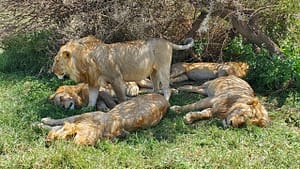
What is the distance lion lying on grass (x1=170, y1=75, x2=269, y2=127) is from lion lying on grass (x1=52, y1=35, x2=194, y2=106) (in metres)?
0.72

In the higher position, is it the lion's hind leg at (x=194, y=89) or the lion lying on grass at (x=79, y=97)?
the lion lying on grass at (x=79, y=97)

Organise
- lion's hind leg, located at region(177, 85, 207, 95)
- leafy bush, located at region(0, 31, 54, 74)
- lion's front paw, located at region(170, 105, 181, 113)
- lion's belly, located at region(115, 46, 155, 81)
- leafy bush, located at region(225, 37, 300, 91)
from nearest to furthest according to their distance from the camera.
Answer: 1. lion's front paw, located at region(170, 105, 181, 113)
2. lion's belly, located at region(115, 46, 155, 81)
3. leafy bush, located at region(225, 37, 300, 91)
4. lion's hind leg, located at region(177, 85, 207, 95)
5. leafy bush, located at region(0, 31, 54, 74)

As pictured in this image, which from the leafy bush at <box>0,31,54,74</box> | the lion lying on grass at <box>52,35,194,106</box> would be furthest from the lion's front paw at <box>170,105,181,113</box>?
the leafy bush at <box>0,31,54,74</box>

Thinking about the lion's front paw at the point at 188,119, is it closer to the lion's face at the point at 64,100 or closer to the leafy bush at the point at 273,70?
the lion's face at the point at 64,100

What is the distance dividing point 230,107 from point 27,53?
15.0ft

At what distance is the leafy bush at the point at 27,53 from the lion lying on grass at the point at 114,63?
2.13m

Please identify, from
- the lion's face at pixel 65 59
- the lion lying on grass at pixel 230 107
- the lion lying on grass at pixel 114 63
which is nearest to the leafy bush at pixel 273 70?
the lion lying on grass at pixel 230 107

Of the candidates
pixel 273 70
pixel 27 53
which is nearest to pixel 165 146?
pixel 273 70

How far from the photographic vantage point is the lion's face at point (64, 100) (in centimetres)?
674

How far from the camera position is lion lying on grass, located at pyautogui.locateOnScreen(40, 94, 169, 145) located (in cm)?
530

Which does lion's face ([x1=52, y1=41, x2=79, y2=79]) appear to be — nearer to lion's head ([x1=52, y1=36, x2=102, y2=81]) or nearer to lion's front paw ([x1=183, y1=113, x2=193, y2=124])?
lion's head ([x1=52, y1=36, x2=102, y2=81])

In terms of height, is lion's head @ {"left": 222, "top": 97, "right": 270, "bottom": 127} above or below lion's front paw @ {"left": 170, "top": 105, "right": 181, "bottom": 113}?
above

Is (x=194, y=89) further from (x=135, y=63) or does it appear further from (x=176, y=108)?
(x=135, y=63)

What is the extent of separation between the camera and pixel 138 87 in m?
7.86
